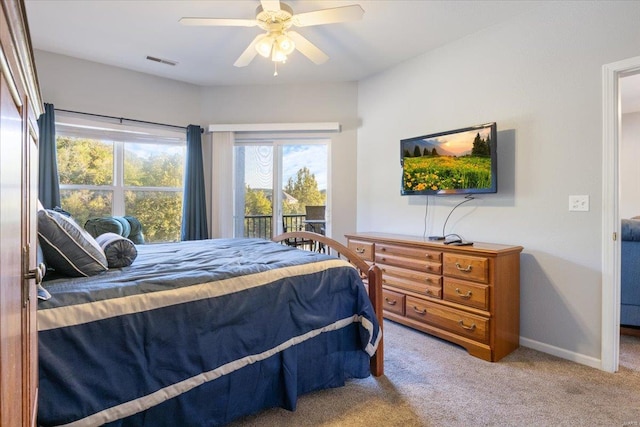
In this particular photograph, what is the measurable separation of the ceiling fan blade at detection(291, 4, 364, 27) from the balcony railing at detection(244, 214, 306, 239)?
100.0 inches

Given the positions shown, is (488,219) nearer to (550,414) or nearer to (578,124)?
(578,124)

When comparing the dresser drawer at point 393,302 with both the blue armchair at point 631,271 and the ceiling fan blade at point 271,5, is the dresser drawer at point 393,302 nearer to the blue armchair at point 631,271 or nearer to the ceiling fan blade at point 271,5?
the blue armchair at point 631,271

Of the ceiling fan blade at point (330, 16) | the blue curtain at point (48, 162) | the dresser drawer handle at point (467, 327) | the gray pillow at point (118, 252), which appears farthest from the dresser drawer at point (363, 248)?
the blue curtain at point (48, 162)

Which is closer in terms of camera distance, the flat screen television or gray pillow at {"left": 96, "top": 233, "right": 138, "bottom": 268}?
gray pillow at {"left": 96, "top": 233, "right": 138, "bottom": 268}

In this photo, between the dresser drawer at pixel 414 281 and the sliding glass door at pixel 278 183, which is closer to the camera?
the dresser drawer at pixel 414 281

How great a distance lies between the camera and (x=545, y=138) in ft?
8.36

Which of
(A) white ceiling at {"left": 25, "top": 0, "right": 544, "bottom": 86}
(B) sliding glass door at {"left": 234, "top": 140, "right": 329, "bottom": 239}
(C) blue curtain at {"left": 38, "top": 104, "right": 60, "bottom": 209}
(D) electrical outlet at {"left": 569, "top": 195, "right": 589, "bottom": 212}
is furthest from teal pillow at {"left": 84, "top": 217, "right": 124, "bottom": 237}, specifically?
A: (D) electrical outlet at {"left": 569, "top": 195, "right": 589, "bottom": 212}

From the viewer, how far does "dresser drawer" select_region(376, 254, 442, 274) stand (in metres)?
2.73

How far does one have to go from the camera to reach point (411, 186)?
3336 millimetres

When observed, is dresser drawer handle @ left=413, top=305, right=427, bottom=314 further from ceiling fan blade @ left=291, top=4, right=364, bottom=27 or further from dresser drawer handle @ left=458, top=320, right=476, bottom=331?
ceiling fan blade @ left=291, top=4, right=364, bottom=27

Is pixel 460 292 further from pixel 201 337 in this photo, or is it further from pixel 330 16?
pixel 330 16

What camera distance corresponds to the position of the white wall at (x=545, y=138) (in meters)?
2.31

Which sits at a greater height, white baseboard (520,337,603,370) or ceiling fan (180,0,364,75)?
ceiling fan (180,0,364,75)

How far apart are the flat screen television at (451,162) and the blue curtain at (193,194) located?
248 centimetres
